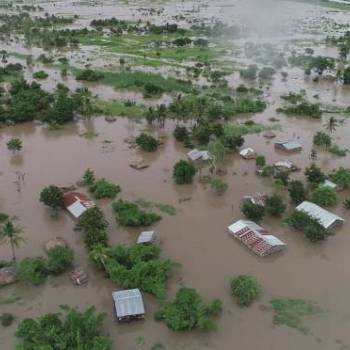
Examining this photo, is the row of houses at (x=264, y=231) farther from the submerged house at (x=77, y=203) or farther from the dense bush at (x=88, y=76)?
the dense bush at (x=88, y=76)

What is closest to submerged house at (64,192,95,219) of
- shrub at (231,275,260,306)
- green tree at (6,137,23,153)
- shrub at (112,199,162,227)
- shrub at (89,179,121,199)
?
shrub at (89,179,121,199)

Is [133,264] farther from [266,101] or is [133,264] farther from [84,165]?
[266,101]

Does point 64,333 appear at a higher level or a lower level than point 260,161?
lower

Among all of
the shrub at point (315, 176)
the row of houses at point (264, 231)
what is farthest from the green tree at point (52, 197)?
the shrub at point (315, 176)

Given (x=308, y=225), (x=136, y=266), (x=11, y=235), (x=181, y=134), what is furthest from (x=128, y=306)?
(x=181, y=134)

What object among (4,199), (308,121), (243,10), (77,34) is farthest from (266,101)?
(243,10)

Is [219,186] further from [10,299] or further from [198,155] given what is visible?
[10,299]
